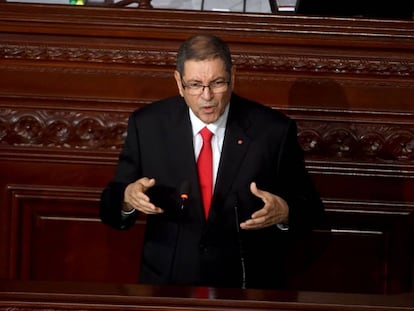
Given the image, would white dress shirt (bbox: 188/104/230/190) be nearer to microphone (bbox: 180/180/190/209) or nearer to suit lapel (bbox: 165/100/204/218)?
suit lapel (bbox: 165/100/204/218)

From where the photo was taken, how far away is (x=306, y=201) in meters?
3.58

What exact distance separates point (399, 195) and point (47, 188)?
1249 mm

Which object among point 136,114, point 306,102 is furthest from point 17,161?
point 306,102

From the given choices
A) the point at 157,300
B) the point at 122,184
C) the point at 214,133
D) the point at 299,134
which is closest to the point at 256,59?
the point at 299,134

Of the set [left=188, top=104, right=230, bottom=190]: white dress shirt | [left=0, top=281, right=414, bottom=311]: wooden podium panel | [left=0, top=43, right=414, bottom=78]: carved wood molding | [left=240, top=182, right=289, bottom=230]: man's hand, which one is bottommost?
[left=0, top=281, right=414, bottom=311]: wooden podium panel

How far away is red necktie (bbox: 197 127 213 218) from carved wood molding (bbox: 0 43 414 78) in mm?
625

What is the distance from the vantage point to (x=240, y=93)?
13.9ft

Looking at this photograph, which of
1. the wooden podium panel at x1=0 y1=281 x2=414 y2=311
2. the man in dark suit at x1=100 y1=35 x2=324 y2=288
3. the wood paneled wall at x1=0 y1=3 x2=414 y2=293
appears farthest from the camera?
the wood paneled wall at x1=0 y1=3 x2=414 y2=293

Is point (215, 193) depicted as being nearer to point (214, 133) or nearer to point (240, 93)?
point (214, 133)

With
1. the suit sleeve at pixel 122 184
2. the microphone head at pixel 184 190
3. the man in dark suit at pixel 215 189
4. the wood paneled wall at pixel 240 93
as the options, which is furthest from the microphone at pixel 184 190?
the wood paneled wall at pixel 240 93

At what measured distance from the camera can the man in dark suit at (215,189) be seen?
3580 millimetres

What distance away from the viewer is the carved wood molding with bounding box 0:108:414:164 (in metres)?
4.20

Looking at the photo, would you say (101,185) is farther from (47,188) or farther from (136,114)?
(136,114)

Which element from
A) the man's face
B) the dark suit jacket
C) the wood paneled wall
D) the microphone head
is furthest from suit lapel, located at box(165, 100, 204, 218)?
the wood paneled wall
